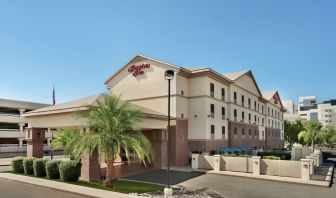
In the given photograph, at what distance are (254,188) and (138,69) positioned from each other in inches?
882

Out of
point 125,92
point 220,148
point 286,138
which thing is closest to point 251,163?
point 220,148

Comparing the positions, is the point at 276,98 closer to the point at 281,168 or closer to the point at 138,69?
the point at 138,69

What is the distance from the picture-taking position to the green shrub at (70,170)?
20562mm

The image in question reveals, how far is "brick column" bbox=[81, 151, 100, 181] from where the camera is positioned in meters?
21.4

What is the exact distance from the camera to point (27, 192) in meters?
17.7

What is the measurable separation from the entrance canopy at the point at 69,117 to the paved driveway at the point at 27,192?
5.94 metres

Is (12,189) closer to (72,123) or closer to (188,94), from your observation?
(72,123)

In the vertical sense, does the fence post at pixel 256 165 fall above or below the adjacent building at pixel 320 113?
below

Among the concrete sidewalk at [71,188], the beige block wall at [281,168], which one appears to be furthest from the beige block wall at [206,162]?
the concrete sidewalk at [71,188]

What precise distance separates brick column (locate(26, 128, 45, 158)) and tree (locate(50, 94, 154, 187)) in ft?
34.3

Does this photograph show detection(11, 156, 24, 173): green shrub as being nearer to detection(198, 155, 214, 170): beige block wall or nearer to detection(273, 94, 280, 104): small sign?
detection(198, 155, 214, 170): beige block wall

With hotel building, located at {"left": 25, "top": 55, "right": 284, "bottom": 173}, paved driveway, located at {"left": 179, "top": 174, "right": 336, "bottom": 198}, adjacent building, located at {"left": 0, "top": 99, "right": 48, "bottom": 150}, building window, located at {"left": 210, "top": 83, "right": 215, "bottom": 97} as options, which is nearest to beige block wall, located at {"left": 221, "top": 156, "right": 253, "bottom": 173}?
paved driveway, located at {"left": 179, "top": 174, "right": 336, "bottom": 198}

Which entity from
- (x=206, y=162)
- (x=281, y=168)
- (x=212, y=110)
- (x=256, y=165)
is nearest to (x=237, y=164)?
(x=256, y=165)

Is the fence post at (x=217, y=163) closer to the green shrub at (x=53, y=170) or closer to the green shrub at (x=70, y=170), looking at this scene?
the green shrub at (x=70, y=170)
